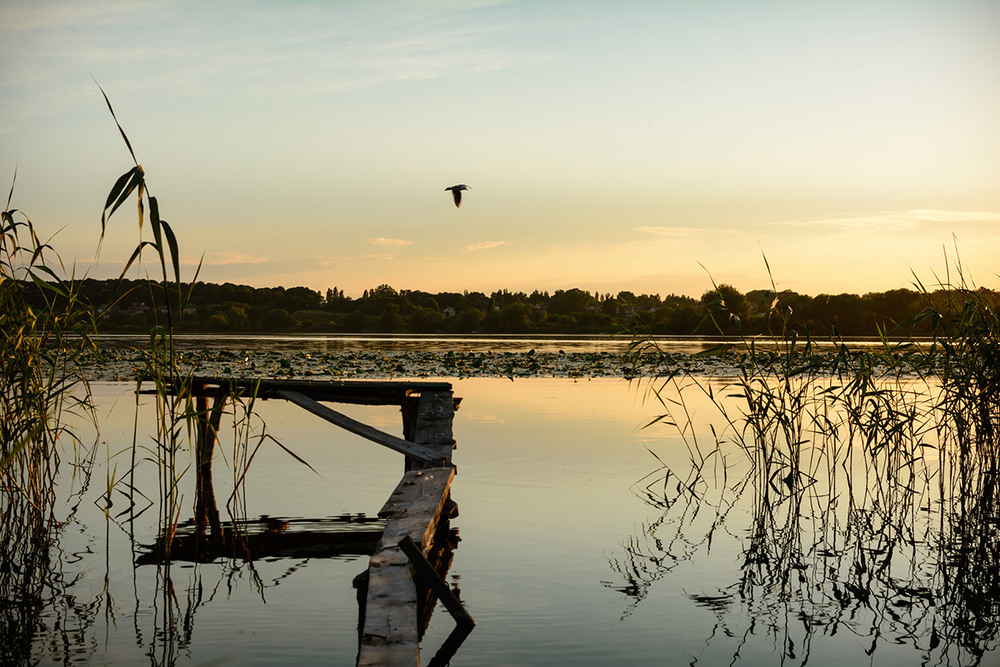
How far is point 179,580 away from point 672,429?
11.3 meters

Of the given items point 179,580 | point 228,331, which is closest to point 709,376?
point 179,580

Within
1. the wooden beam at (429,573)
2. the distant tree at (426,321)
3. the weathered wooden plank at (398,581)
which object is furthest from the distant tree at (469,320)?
the wooden beam at (429,573)

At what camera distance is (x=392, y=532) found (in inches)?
261

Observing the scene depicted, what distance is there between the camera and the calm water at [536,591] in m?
5.67

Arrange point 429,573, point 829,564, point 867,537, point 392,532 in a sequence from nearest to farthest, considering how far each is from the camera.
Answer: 1. point 429,573
2. point 392,532
3. point 829,564
4. point 867,537

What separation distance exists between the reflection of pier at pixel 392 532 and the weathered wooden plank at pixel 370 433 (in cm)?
1

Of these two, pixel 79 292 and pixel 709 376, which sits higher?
pixel 79 292

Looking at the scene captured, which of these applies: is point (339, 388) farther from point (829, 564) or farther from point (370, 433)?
point (829, 564)

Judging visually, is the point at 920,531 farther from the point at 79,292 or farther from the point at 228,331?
the point at 228,331

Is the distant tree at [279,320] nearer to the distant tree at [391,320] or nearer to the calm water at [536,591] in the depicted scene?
the distant tree at [391,320]

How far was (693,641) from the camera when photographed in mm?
5898

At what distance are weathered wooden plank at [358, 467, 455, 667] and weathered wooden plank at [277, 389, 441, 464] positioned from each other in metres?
1.10

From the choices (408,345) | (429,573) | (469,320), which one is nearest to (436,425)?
(429,573)

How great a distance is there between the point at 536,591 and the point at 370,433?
4100 mm
